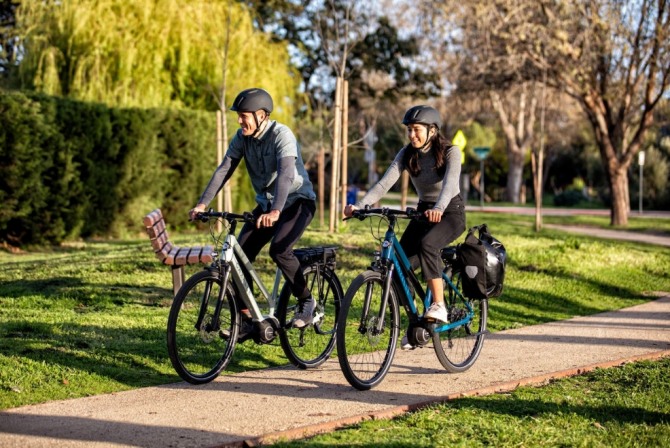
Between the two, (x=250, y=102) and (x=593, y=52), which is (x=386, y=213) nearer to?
(x=250, y=102)

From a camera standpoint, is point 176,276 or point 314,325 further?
point 176,276

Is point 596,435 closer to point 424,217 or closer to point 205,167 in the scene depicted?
point 424,217

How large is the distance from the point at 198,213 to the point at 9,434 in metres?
2.04

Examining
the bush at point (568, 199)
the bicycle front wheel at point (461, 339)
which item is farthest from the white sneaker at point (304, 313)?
the bush at point (568, 199)

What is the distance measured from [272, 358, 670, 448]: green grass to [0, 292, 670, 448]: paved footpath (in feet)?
0.68

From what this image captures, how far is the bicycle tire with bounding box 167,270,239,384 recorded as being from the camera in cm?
611

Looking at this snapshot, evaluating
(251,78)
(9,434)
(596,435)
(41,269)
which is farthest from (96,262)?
(251,78)

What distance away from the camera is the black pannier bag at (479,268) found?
7066 millimetres

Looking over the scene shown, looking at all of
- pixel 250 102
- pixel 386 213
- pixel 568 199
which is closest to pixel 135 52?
pixel 250 102

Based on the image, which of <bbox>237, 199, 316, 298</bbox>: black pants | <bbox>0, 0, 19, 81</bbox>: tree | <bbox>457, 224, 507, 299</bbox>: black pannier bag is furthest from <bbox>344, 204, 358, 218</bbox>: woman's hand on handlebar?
<bbox>0, 0, 19, 81</bbox>: tree

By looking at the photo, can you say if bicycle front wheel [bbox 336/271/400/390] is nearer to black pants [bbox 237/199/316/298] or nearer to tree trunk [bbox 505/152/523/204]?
black pants [bbox 237/199/316/298]

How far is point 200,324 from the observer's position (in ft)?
20.8

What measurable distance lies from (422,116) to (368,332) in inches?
59.3

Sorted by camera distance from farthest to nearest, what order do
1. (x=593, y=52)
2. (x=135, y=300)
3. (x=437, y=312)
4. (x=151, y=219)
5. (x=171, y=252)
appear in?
(x=593, y=52)
(x=135, y=300)
(x=171, y=252)
(x=151, y=219)
(x=437, y=312)
